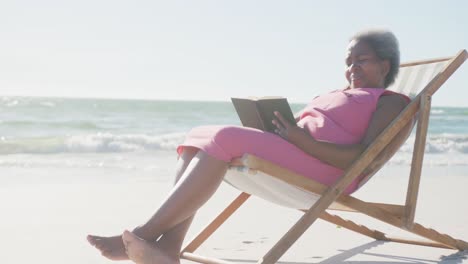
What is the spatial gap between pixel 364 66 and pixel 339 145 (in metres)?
0.58

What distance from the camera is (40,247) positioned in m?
3.81

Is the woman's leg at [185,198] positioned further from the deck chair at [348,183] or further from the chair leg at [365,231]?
the chair leg at [365,231]

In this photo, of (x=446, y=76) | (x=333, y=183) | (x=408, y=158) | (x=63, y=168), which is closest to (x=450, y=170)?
(x=408, y=158)

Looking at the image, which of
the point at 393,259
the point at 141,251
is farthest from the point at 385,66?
the point at 141,251

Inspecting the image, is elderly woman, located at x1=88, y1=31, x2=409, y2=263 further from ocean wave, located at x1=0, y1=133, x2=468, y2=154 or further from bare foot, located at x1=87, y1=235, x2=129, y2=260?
ocean wave, located at x1=0, y1=133, x2=468, y2=154

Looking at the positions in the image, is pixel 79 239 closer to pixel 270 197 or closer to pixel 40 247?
pixel 40 247

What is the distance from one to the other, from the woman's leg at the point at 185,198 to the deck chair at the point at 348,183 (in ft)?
0.39

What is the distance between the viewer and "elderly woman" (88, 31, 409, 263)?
2512 mm

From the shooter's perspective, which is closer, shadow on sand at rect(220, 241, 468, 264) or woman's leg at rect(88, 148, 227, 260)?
woman's leg at rect(88, 148, 227, 260)

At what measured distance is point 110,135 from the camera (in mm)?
13664

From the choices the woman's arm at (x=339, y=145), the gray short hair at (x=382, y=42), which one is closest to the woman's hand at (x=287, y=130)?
the woman's arm at (x=339, y=145)

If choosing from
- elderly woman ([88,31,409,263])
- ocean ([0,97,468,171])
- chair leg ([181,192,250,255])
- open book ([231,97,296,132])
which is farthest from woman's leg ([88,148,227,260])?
ocean ([0,97,468,171])

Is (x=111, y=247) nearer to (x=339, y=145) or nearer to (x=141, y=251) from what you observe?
(x=141, y=251)

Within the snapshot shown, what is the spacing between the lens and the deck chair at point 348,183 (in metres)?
2.66
